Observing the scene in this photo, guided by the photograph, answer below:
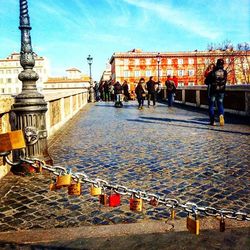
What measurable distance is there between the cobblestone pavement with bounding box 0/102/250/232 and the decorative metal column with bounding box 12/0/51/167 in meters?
0.59

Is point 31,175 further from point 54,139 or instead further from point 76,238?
point 54,139

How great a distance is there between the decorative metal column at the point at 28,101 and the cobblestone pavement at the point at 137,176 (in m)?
0.59

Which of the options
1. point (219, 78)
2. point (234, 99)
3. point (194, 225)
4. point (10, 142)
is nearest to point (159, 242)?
point (194, 225)

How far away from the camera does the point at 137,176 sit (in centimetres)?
478

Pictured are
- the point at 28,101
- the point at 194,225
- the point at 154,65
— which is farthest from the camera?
the point at 154,65

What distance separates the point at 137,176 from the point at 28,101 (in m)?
1.91

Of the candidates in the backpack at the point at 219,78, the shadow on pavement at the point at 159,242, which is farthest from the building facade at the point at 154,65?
the shadow on pavement at the point at 159,242

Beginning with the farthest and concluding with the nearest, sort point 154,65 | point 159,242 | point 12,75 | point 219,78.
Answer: point 12,75 < point 154,65 < point 219,78 < point 159,242

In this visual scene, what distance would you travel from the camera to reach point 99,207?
362 cm

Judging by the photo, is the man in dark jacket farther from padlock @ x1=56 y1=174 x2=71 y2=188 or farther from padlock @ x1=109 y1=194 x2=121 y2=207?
padlock @ x1=56 y1=174 x2=71 y2=188

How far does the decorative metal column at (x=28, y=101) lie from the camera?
15.3 ft

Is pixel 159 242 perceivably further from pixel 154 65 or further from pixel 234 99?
pixel 154 65

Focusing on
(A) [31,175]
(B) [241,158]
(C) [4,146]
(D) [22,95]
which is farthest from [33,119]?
(B) [241,158]

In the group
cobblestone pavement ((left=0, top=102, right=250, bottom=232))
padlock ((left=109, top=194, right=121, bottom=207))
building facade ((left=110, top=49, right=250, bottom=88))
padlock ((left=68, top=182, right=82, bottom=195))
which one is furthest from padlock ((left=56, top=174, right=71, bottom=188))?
building facade ((left=110, top=49, right=250, bottom=88))
